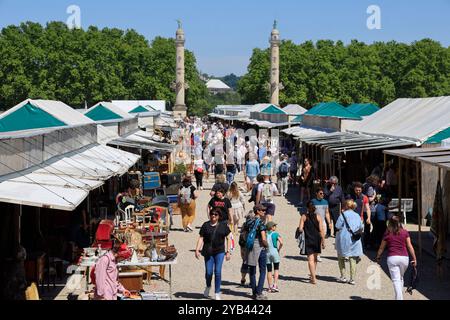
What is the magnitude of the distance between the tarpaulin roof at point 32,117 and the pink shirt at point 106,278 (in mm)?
8266

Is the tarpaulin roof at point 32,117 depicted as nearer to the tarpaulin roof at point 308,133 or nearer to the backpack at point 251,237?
the backpack at point 251,237

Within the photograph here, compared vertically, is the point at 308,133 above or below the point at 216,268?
above

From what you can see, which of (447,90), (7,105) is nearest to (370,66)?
(447,90)

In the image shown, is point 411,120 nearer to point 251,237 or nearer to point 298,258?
point 298,258

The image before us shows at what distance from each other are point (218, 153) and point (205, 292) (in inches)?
643

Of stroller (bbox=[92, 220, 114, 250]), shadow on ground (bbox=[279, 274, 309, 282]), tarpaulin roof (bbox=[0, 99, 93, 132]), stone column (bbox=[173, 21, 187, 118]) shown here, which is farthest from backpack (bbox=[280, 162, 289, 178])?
stone column (bbox=[173, 21, 187, 118])

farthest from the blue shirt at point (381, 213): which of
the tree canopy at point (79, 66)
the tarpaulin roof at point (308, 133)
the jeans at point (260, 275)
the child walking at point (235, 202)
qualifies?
the tree canopy at point (79, 66)

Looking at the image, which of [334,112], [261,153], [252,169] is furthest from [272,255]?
[334,112]

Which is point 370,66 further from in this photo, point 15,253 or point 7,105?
point 15,253

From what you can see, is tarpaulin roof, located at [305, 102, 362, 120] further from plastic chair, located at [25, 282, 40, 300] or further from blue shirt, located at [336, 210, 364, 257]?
plastic chair, located at [25, 282, 40, 300]

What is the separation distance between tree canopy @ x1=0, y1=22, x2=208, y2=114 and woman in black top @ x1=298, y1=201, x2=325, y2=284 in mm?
78450

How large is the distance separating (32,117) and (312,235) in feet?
28.8

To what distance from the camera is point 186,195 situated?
58.4 ft

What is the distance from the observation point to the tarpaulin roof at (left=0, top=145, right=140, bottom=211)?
9710mm
